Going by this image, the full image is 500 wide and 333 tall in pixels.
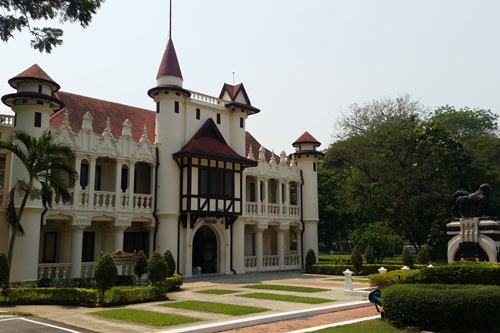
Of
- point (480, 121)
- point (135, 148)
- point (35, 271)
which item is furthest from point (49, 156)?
point (480, 121)

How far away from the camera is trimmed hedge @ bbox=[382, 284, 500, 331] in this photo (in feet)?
36.7

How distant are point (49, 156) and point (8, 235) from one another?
7444 millimetres

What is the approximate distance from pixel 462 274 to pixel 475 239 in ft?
50.4

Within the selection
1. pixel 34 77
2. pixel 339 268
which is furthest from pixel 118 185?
pixel 339 268

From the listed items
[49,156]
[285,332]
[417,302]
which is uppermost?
[49,156]

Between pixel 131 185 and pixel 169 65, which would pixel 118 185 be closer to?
pixel 131 185

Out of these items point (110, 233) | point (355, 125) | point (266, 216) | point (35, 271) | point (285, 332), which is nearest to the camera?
point (285, 332)

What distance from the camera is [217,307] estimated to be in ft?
53.8

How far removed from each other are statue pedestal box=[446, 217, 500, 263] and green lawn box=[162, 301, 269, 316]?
57.2 feet

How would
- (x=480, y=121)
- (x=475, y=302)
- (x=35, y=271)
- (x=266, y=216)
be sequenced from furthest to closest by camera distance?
(x=480, y=121), (x=266, y=216), (x=35, y=271), (x=475, y=302)

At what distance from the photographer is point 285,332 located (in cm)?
1231

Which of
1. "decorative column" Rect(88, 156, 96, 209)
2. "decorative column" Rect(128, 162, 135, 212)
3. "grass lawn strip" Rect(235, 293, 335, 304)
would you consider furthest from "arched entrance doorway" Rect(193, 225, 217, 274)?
"grass lawn strip" Rect(235, 293, 335, 304)

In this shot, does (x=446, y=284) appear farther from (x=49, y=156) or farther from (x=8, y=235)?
(x=8, y=235)

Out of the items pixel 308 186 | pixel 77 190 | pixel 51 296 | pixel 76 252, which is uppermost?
pixel 308 186
